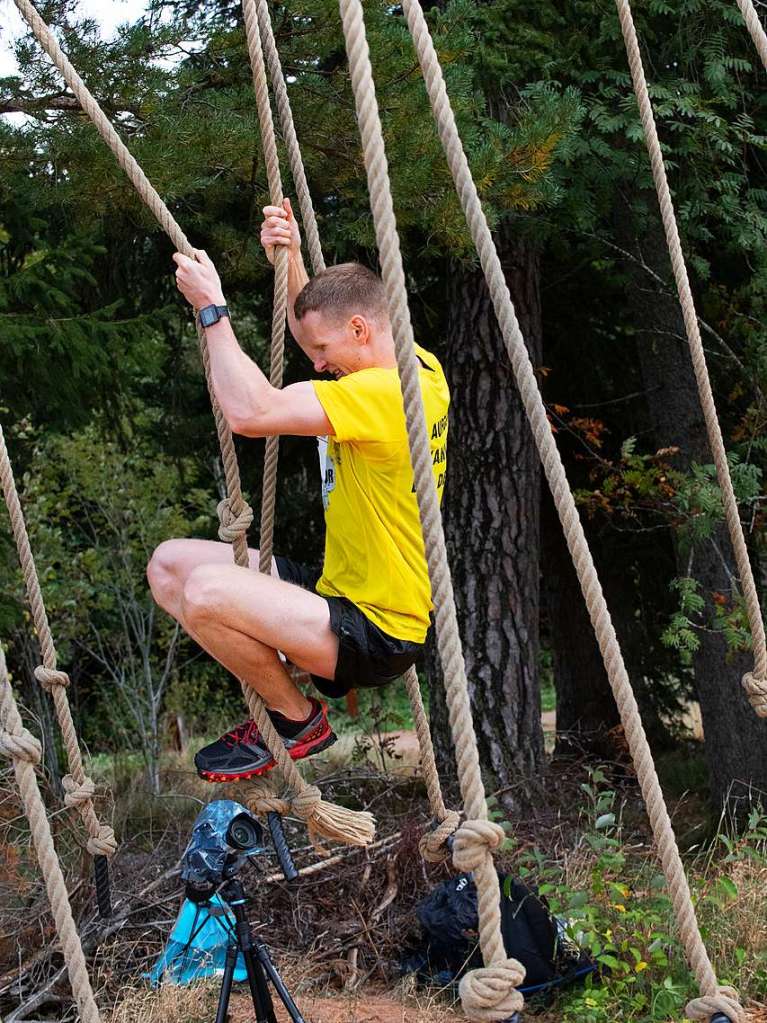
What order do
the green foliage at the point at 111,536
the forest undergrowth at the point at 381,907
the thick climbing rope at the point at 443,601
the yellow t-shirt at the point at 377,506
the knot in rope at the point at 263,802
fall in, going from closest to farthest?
the thick climbing rope at the point at 443,601 → the yellow t-shirt at the point at 377,506 → the knot in rope at the point at 263,802 → the forest undergrowth at the point at 381,907 → the green foliage at the point at 111,536

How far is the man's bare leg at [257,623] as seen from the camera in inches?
106

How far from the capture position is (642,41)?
17.9 feet

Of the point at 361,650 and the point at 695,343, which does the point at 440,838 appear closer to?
the point at 361,650

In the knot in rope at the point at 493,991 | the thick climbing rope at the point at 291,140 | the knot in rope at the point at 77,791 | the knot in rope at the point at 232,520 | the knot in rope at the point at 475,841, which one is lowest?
the knot in rope at the point at 77,791

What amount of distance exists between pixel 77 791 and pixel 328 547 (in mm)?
1005

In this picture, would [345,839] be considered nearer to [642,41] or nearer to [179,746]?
[642,41]

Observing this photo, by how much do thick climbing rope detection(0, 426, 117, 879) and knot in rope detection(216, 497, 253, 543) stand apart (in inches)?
17.2

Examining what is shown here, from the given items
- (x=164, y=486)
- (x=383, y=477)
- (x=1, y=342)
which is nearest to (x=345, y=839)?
(x=383, y=477)

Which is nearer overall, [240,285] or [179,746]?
[240,285]

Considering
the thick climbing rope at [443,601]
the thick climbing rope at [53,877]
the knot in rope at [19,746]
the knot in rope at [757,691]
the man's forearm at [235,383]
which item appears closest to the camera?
the thick climbing rope at [443,601]

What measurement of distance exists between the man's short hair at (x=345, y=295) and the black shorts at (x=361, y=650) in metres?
0.66

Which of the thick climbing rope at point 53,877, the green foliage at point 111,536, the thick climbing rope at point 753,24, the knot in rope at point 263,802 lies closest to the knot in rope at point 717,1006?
the thick climbing rope at point 53,877

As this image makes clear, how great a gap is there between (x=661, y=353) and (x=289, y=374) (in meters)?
1.90

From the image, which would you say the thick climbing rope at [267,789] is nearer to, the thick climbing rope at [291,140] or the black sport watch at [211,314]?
the thick climbing rope at [291,140]
